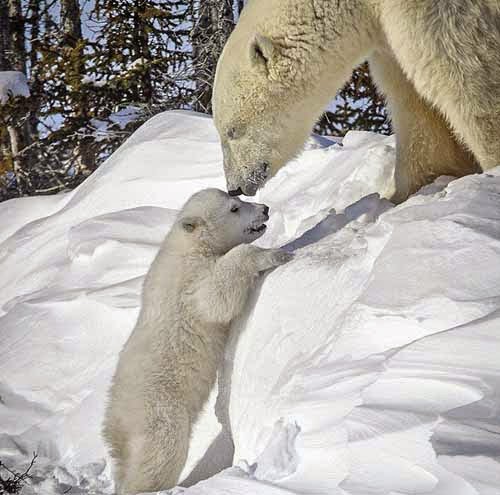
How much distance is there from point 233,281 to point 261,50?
4.17 feet

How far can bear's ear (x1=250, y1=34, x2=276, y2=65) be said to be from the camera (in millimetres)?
4266

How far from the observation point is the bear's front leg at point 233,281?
3.99 metres

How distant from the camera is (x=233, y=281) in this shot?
157 inches

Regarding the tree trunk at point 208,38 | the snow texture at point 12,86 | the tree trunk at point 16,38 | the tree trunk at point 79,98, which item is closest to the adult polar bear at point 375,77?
the tree trunk at point 208,38

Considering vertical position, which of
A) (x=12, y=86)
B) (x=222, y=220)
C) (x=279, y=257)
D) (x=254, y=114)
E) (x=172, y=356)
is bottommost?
(x=172, y=356)

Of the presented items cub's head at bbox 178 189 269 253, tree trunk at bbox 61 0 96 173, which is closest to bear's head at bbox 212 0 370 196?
cub's head at bbox 178 189 269 253

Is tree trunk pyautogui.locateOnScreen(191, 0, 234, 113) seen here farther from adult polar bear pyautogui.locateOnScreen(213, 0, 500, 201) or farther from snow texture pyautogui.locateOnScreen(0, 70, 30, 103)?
adult polar bear pyautogui.locateOnScreen(213, 0, 500, 201)

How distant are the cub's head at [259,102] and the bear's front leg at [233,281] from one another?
0.83 metres

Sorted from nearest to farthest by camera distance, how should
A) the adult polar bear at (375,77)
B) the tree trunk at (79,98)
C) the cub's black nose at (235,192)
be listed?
the adult polar bear at (375,77) → the cub's black nose at (235,192) → the tree trunk at (79,98)

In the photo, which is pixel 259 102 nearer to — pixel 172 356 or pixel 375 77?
pixel 375 77

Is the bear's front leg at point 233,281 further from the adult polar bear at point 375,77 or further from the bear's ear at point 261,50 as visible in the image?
the bear's ear at point 261,50

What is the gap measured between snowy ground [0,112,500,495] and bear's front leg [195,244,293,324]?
3.1 inches

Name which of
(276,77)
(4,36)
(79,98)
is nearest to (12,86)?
(79,98)

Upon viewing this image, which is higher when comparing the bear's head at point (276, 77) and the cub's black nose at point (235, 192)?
the bear's head at point (276, 77)
